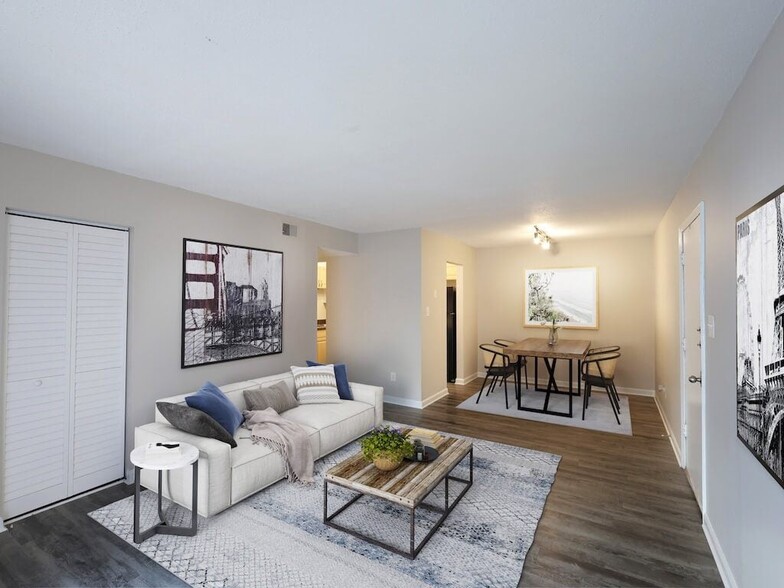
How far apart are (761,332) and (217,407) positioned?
321 cm

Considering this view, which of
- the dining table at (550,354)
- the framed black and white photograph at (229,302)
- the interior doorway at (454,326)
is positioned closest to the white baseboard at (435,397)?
the interior doorway at (454,326)

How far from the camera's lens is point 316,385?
4.03 m

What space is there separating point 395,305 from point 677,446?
3.44 metres

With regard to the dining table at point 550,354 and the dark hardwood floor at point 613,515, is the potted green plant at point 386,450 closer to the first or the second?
the dark hardwood floor at point 613,515

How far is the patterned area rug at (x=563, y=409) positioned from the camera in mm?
4496

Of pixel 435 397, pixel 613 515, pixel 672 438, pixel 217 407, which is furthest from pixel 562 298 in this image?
pixel 217 407

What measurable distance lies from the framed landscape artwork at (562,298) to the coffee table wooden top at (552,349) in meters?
0.69

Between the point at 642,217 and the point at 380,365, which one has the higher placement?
the point at 642,217

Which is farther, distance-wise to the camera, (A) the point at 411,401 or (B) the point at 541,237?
(B) the point at 541,237

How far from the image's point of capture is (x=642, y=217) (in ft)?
15.1

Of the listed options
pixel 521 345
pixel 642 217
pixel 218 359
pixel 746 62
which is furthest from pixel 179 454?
pixel 642 217

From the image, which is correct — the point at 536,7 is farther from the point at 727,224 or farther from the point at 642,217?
the point at 642,217

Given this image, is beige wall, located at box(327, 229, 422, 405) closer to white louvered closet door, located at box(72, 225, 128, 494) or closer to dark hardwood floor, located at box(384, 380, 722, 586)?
dark hardwood floor, located at box(384, 380, 722, 586)

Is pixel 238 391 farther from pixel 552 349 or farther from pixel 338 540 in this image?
pixel 552 349
